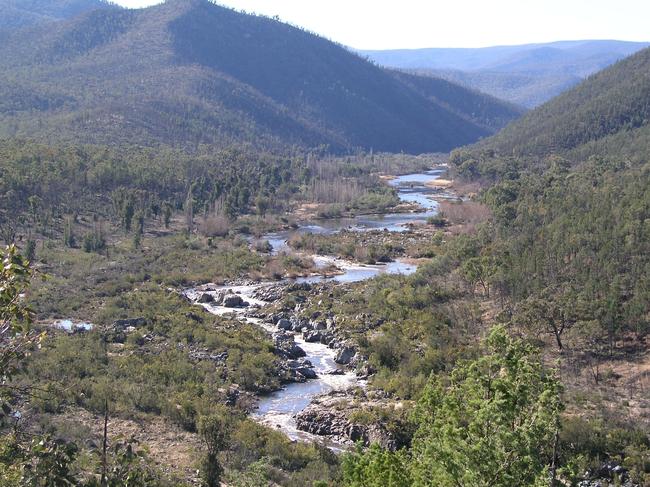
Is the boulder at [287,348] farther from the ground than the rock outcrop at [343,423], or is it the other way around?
the rock outcrop at [343,423]

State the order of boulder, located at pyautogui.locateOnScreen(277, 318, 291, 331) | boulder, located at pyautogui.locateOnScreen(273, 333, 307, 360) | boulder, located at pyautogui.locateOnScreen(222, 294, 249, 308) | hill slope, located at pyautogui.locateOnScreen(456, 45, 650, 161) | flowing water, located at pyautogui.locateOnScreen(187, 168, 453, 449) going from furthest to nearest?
hill slope, located at pyautogui.locateOnScreen(456, 45, 650, 161) → boulder, located at pyautogui.locateOnScreen(222, 294, 249, 308) → boulder, located at pyautogui.locateOnScreen(277, 318, 291, 331) → boulder, located at pyautogui.locateOnScreen(273, 333, 307, 360) → flowing water, located at pyautogui.locateOnScreen(187, 168, 453, 449)

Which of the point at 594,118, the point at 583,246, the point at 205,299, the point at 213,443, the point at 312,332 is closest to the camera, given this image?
the point at 213,443

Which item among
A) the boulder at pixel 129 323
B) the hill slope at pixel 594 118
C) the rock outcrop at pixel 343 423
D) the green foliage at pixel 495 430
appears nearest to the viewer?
the green foliage at pixel 495 430

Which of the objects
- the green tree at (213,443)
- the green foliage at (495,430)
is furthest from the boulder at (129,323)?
the green foliage at (495,430)

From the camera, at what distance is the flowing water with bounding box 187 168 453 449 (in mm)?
37938

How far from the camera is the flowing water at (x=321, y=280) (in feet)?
124

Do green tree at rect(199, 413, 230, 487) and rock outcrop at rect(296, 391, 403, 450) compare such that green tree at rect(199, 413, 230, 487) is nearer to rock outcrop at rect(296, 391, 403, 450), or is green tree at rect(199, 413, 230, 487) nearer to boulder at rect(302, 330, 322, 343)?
rock outcrop at rect(296, 391, 403, 450)

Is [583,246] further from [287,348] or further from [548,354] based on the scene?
[287,348]

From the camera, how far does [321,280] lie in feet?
238

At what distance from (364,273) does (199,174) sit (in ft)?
177

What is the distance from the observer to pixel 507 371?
632 inches

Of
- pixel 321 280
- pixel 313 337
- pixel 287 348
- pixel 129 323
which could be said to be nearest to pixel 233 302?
pixel 129 323

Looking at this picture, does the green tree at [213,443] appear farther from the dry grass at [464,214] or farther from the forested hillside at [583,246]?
the dry grass at [464,214]

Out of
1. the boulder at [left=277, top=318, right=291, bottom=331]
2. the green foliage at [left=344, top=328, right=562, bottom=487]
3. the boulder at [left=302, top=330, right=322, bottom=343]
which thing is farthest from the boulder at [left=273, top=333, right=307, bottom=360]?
the green foliage at [left=344, top=328, right=562, bottom=487]
